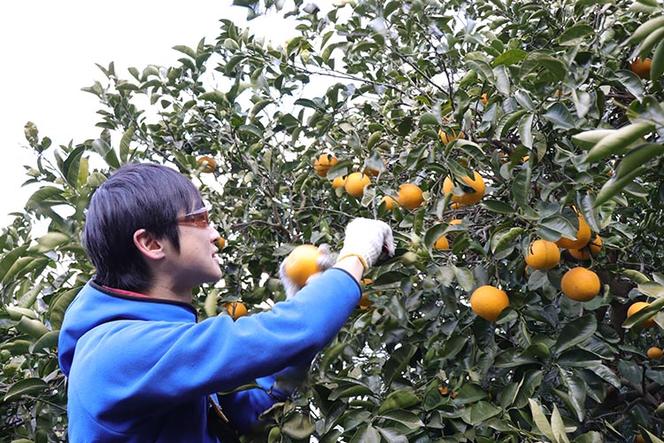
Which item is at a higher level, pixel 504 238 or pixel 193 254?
pixel 193 254

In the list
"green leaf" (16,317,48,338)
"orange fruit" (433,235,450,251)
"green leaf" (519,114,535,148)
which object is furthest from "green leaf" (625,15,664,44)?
"green leaf" (16,317,48,338)

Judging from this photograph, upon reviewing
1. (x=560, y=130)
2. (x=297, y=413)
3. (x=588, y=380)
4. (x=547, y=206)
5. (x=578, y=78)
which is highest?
(x=578, y=78)

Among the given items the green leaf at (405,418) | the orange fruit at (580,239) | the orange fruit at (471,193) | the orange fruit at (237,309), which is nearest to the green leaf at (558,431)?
the green leaf at (405,418)

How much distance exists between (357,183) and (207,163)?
693mm

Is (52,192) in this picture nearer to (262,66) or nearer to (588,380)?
(262,66)

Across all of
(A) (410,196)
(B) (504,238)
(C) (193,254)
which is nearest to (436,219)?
(A) (410,196)

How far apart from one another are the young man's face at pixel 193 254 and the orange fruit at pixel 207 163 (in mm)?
1002

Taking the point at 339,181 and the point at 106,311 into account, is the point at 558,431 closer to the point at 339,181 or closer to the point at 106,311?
the point at 106,311

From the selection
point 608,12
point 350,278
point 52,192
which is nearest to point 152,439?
point 350,278

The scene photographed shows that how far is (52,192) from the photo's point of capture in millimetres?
1600

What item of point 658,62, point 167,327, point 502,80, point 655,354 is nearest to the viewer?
point 658,62

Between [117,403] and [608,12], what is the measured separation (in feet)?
5.07

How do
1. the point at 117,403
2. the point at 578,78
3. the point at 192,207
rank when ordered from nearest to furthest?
1. the point at 117,403
2. the point at 192,207
3. the point at 578,78

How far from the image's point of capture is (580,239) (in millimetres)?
1674
